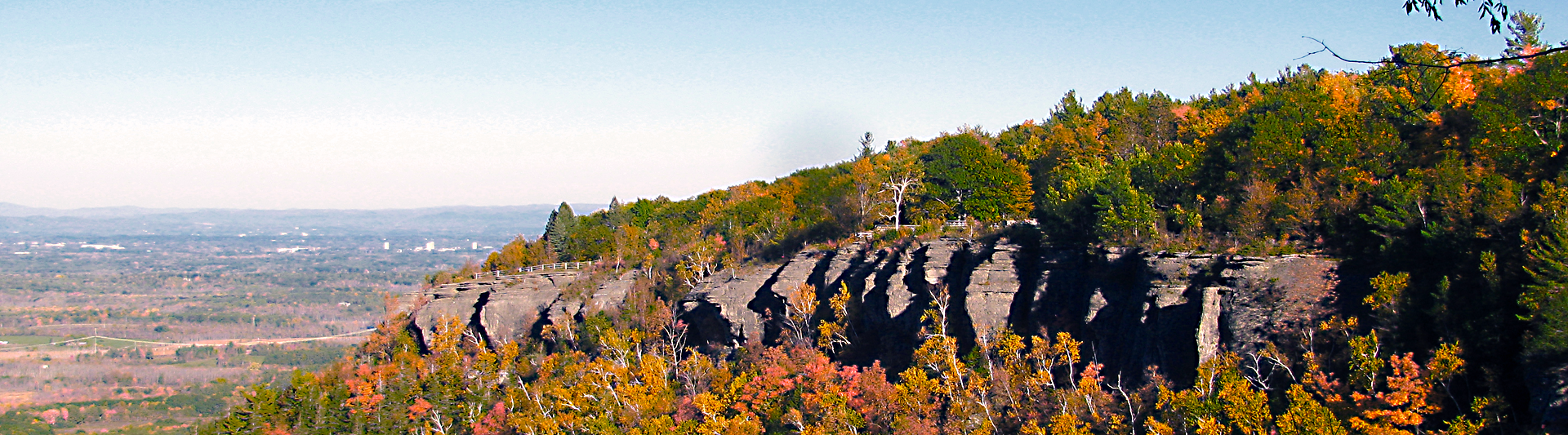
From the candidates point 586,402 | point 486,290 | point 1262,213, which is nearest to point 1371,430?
point 1262,213

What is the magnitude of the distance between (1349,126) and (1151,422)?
20727 mm

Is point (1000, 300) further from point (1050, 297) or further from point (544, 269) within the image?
point (544, 269)

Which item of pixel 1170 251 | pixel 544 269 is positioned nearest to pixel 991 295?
pixel 1170 251

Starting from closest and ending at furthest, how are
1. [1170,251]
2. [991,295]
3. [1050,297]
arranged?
[1170,251] → [1050,297] → [991,295]

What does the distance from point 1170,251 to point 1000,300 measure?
9.71 meters

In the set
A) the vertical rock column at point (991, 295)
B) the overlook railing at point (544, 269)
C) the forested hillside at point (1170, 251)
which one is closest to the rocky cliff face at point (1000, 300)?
the vertical rock column at point (991, 295)

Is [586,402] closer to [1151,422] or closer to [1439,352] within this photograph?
[1151,422]

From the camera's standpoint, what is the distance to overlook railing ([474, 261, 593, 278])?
84312 mm

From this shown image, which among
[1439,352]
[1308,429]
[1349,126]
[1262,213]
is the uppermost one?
[1349,126]

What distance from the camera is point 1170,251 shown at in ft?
146

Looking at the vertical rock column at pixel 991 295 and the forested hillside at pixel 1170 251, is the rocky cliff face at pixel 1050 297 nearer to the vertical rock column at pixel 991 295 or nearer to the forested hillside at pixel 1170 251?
the vertical rock column at pixel 991 295

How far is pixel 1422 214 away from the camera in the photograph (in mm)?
38469

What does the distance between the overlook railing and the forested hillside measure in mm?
7665

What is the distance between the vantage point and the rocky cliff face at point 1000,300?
39.9 metres
